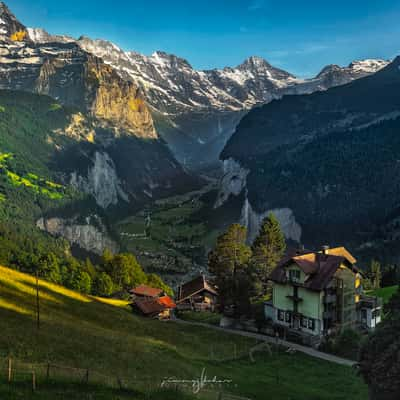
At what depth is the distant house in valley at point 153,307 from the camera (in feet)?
227

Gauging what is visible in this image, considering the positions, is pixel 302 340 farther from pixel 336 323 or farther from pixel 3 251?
pixel 3 251

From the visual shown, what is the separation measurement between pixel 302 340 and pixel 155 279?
161 feet

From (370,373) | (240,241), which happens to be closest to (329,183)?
(240,241)

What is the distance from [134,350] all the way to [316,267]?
1141 inches

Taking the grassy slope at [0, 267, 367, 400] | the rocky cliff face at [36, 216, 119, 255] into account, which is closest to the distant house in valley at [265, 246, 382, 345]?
the grassy slope at [0, 267, 367, 400]

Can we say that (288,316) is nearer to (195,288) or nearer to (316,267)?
(316,267)

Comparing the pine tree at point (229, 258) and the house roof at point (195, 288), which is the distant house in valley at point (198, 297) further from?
the pine tree at point (229, 258)

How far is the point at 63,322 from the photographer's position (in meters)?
39.9

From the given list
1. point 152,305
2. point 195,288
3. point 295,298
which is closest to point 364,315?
point 295,298

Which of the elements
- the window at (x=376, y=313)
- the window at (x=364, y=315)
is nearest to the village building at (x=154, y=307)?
the window at (x=364, y=315)

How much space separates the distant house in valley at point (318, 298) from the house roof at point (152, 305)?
58.0ft

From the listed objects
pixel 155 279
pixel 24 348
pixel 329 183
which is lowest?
pixel 155 279

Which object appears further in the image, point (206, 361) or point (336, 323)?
point (336, 323)

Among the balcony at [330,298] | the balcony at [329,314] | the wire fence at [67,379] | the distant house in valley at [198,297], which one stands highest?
the wire fence at [67,379]
